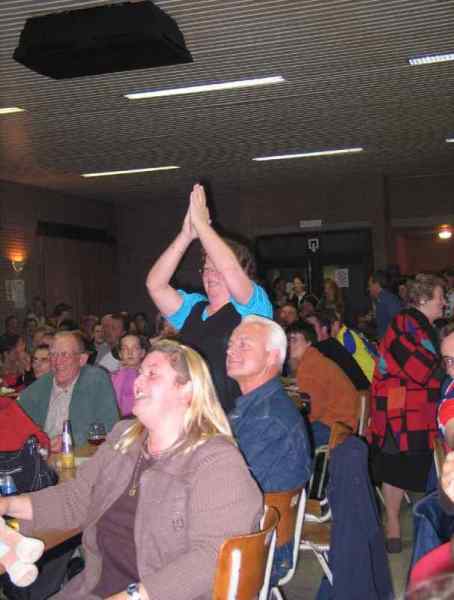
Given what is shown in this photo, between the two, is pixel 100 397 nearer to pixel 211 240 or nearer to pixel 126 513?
pixel 211 240

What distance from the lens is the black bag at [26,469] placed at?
9.96ft

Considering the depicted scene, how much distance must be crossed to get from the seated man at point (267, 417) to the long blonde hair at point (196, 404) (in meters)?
0.53

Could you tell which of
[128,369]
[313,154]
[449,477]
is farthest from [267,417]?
[313,154]

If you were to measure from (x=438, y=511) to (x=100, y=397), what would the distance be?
2.38 metres

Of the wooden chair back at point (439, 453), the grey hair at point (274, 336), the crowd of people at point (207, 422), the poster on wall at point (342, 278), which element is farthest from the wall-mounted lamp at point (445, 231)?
the wooden chair back at point (439, 453)

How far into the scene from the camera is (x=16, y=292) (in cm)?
1386

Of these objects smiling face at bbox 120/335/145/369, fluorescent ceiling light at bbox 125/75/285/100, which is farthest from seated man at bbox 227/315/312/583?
fluorescent ceiling light at bbox 125/75/285/100

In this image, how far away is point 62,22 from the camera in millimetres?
5656

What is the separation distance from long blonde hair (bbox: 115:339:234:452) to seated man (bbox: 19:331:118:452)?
1875 millimetres

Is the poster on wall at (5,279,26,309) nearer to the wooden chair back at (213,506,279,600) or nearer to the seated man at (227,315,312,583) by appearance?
the seated man at (227,315,312,583)

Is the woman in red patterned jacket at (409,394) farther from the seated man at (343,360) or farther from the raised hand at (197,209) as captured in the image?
the raised hand at (197,209)

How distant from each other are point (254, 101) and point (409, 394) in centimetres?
431

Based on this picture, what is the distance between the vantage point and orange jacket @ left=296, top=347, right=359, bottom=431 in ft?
17.3

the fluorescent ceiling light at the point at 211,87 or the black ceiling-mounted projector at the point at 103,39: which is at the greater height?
the fluorescent ceiling light at the point at 211,87
